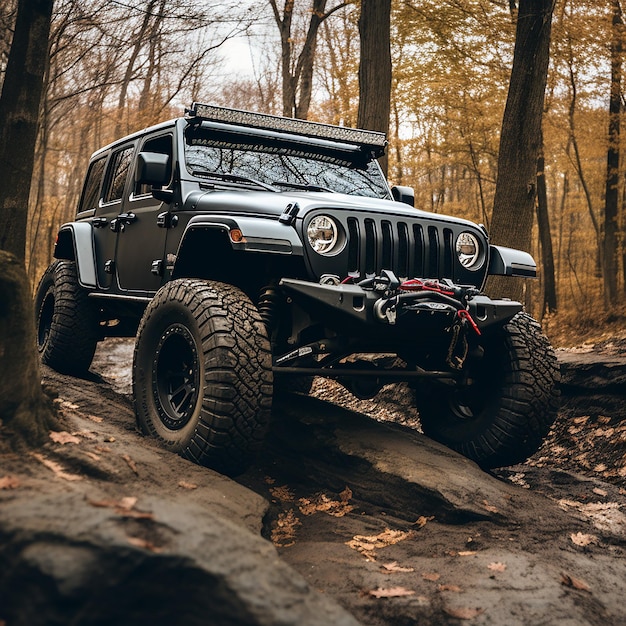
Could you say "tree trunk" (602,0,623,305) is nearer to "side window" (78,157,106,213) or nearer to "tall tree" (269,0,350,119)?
"tall tree" (269,0,350,119)

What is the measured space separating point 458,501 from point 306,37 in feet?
49.3

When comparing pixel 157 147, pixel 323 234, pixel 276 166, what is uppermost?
pixel 157 147

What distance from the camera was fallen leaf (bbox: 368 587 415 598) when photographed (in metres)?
3.08

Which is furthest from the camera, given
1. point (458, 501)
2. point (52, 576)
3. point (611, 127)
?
point (611, 127)

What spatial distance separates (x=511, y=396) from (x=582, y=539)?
120 centimetres

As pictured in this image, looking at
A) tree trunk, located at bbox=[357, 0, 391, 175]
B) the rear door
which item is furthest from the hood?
tree trunk, located at bbox=[357, 0, 391, 175]

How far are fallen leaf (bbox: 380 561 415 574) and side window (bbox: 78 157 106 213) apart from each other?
191 inches

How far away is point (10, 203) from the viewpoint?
767 cm

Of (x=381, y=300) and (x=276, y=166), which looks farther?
(x=276, y=166)

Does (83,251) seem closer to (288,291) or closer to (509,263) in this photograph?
(288,291)

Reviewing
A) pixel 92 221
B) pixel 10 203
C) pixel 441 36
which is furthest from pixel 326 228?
pixel 441 36

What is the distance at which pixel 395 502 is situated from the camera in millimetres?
4461

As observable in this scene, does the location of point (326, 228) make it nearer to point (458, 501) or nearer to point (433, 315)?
point (433, 315)

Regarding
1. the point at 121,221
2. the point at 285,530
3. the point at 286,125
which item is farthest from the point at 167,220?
the point at 285,530
